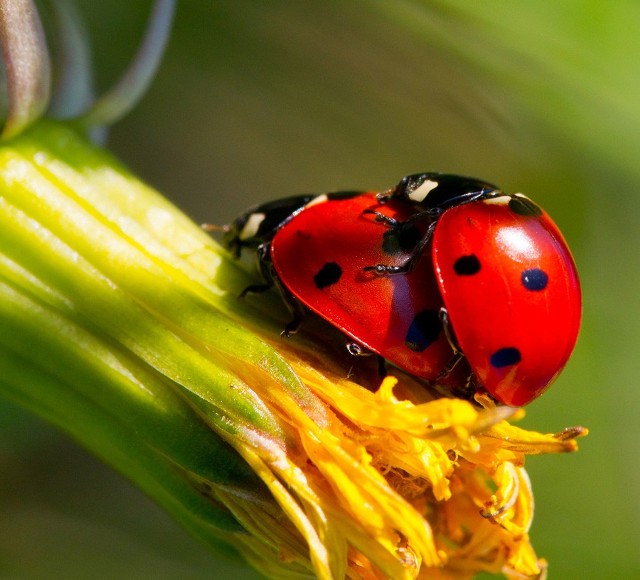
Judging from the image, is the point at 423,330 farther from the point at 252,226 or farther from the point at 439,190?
the point at 252,226

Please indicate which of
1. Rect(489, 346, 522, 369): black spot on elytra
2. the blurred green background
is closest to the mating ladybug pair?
Rect(489, 346, 522, 369): black spot on elytra

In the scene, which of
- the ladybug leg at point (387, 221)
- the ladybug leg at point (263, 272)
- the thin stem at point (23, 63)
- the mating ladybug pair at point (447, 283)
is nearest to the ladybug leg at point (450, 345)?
the mating ladybug pair at point (447, 283)

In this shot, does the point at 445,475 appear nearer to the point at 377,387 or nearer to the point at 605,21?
the point at 377,387

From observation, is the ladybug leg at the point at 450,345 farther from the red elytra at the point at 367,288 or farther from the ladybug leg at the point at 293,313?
the ladybug leg at the point at 293,313

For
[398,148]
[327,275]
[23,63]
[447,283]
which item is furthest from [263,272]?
[398,148]

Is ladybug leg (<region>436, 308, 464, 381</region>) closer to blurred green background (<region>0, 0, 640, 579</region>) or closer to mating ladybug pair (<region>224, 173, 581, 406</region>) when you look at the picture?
mating ladybug pair (<region>224, 173, 581, 406</region>)
